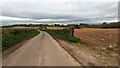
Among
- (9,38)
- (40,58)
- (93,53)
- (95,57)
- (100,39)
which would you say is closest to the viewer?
(40,58)

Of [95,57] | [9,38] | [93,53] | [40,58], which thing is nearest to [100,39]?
[9,38]

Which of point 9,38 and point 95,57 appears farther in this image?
point 9,38

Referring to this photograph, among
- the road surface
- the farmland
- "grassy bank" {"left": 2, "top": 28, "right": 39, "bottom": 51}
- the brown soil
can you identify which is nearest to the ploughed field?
the farmland

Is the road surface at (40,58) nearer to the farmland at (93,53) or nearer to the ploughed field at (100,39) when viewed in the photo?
the farmland at (93,53)

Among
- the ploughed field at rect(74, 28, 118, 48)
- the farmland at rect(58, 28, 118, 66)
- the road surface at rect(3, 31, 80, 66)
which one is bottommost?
the ploughed field at rect(74, 28, 118, 48)

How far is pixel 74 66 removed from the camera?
9281mm

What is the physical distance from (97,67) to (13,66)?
13.4ft

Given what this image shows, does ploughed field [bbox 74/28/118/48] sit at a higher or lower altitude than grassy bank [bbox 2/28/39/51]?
lower

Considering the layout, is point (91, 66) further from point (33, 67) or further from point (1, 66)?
point (1, 66)

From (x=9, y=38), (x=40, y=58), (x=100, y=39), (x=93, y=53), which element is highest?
(x=9, y=38)

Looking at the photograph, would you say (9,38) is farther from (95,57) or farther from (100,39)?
(100,39)

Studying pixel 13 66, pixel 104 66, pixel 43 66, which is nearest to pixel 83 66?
pixel 104 66

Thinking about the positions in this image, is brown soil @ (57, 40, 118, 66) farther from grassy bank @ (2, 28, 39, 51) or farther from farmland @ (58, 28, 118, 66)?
grassy bank @ (2, 28, 39, 51)

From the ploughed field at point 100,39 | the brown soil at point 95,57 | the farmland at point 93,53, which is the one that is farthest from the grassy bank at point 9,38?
the ploughed field at point 100,39
